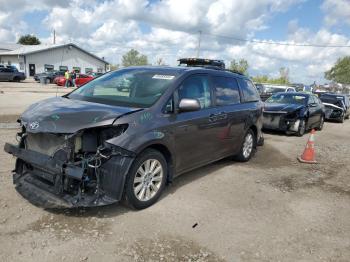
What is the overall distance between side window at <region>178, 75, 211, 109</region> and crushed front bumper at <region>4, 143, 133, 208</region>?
1.49 m

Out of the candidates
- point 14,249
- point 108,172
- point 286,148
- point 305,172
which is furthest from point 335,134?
point 14,249

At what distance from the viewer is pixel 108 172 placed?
395cm

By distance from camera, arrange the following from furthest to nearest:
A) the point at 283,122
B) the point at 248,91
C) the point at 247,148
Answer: the point at 283,122, the point at 247,148, the point at 248,91

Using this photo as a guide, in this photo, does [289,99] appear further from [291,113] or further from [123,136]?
[123,136]

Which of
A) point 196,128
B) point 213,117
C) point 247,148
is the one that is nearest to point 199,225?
point 196,128

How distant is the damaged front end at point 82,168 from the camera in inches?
152

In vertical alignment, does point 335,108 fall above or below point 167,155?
below

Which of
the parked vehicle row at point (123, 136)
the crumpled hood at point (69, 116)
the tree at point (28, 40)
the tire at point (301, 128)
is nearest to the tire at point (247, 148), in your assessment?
the parked vehicle row at point (123, 136)

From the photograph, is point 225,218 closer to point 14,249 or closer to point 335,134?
point 14,249

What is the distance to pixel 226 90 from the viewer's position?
623cm

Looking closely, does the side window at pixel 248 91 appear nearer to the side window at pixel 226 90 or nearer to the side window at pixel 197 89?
the side window at pixel 226 90

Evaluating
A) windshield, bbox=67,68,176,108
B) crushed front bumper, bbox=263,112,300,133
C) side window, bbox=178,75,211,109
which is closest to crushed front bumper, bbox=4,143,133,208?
windshield, bbox=67,68,176,108

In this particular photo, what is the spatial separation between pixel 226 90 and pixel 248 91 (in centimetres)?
115

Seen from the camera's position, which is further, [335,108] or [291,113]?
[335,108]
